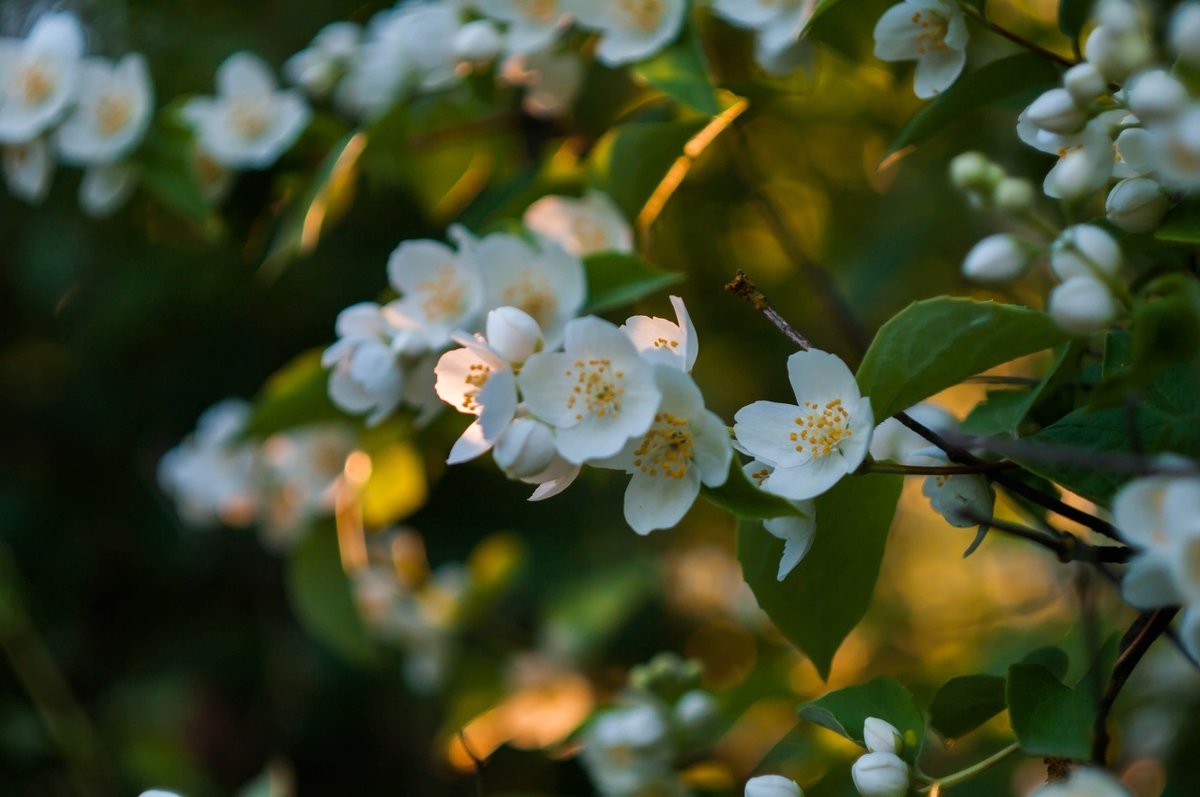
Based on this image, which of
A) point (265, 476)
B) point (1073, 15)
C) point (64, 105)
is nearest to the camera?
point (1073, 15)

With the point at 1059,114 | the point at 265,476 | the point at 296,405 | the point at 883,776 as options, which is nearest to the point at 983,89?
the point at 1059,114

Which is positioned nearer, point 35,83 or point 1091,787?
point 1091,787

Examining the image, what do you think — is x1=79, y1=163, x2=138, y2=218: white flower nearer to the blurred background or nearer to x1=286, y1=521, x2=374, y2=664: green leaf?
the blurred background

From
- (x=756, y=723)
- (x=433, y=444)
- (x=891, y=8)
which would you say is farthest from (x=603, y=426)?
(x=756, y=723)

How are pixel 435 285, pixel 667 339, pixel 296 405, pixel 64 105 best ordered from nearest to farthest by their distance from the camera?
1. pixel 667 339
2. pixel 435 285
3. pixel 296 405
4. pixel 64 105

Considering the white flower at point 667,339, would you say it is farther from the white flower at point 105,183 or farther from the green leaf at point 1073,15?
the white flower at point 105,183

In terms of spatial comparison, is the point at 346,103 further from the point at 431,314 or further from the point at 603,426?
the point at 603,426

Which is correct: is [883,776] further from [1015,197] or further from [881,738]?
[1015,197]
